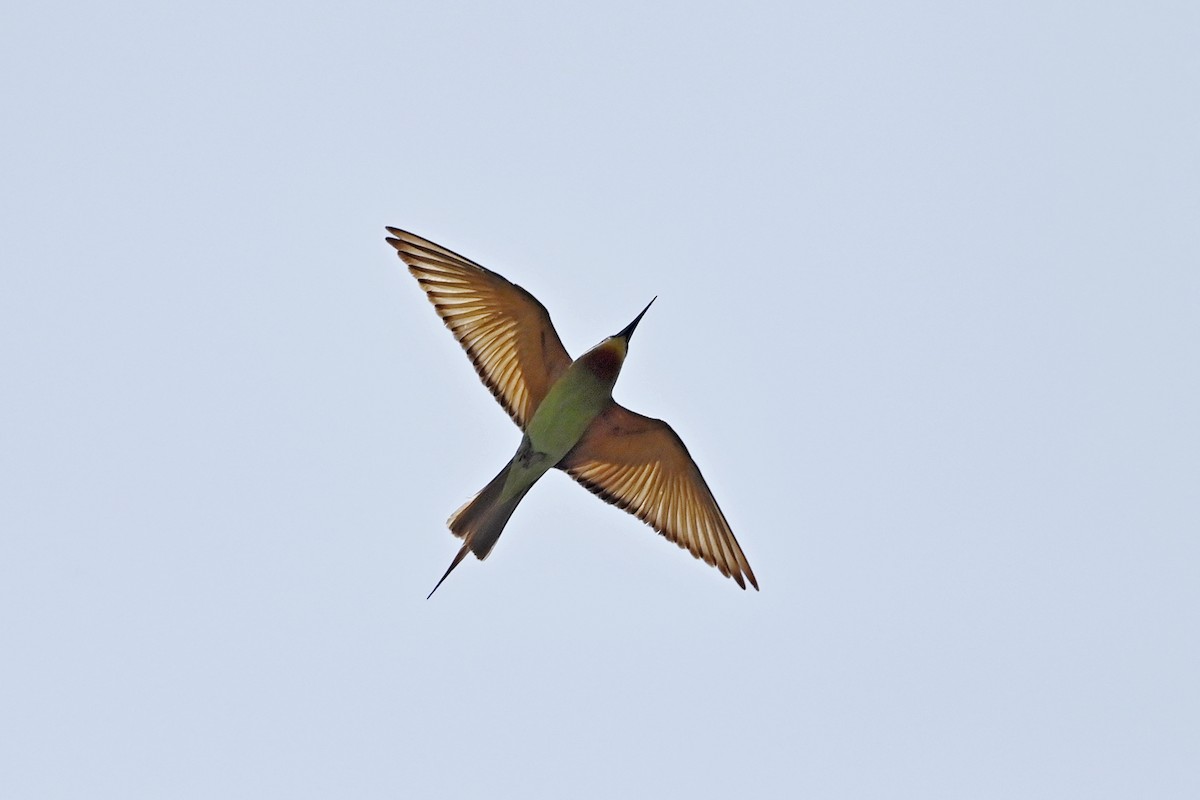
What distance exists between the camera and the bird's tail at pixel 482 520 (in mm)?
10531

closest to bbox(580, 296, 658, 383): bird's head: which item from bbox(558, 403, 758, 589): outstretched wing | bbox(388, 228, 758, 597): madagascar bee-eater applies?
bbox(388, 228, 758, 597): madagascar bee-eater

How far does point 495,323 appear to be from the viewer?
10.8 metres

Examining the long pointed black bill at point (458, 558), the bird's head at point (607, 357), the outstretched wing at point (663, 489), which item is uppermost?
the bird's head at point (607, 357)

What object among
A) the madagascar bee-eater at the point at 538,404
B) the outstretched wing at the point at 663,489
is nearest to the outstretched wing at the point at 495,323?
the madagascar bee-eater at the point at 538,404

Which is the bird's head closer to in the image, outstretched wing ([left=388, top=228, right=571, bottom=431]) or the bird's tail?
outstretched wing ([left=388, top=228, right=571, bottom=431])

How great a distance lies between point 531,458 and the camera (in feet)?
35.3

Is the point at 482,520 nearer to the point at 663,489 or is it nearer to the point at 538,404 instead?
the point at 538,404

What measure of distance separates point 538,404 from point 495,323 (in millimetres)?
645

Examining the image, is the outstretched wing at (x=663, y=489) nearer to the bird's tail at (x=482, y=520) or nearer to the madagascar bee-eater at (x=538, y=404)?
the madagascar bee-eater at (x=538, y=404)

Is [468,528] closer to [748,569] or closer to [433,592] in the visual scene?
[433,592]

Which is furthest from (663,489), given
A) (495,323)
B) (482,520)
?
(495,323)

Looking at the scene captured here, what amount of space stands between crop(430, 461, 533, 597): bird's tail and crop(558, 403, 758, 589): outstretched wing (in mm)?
785

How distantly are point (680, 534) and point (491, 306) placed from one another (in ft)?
7.28

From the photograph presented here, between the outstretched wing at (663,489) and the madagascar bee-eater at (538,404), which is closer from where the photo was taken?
the madagascar bee-eater at (538,404)
